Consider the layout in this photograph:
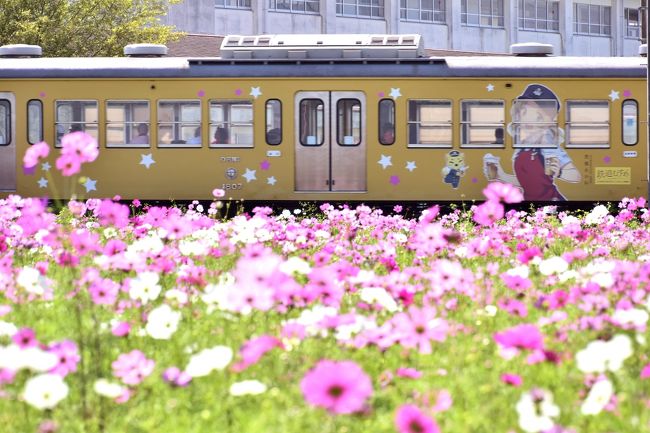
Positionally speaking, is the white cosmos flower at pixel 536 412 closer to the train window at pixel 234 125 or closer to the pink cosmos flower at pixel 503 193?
the pink cosmos flower at pixel 503 193

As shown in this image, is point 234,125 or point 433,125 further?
point 234,125

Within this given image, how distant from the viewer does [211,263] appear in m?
7.25

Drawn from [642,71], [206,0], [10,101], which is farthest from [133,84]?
[206,0]

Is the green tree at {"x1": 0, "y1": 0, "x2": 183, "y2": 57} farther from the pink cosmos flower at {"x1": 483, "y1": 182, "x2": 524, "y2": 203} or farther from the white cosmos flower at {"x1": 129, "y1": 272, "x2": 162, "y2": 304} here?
the pink cosmos flower at {"x1": 483, "y1": 182, "x2": 524, "y2": 203}

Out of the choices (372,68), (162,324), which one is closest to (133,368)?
(162,324)

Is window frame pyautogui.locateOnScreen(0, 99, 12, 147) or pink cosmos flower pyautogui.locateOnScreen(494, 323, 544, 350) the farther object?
window frame pyautogui.locateOnScreen(0, 99, 12, 147)

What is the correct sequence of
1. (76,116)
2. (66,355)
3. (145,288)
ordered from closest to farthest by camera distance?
(66,355) < (145,288) < (76,116)

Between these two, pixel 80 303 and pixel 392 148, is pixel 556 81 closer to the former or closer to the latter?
pixel 392 148

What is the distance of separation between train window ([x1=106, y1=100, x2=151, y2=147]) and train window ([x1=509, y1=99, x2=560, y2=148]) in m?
6.12

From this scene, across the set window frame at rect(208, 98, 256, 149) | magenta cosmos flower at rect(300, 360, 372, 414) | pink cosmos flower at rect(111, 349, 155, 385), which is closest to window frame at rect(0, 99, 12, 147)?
window frame at rect(208, 98, 256, 149)

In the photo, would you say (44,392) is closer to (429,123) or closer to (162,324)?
(162,324)

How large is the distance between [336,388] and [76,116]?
16.2 m

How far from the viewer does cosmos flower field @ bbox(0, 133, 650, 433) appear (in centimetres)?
344

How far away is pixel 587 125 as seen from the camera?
58.5ft
